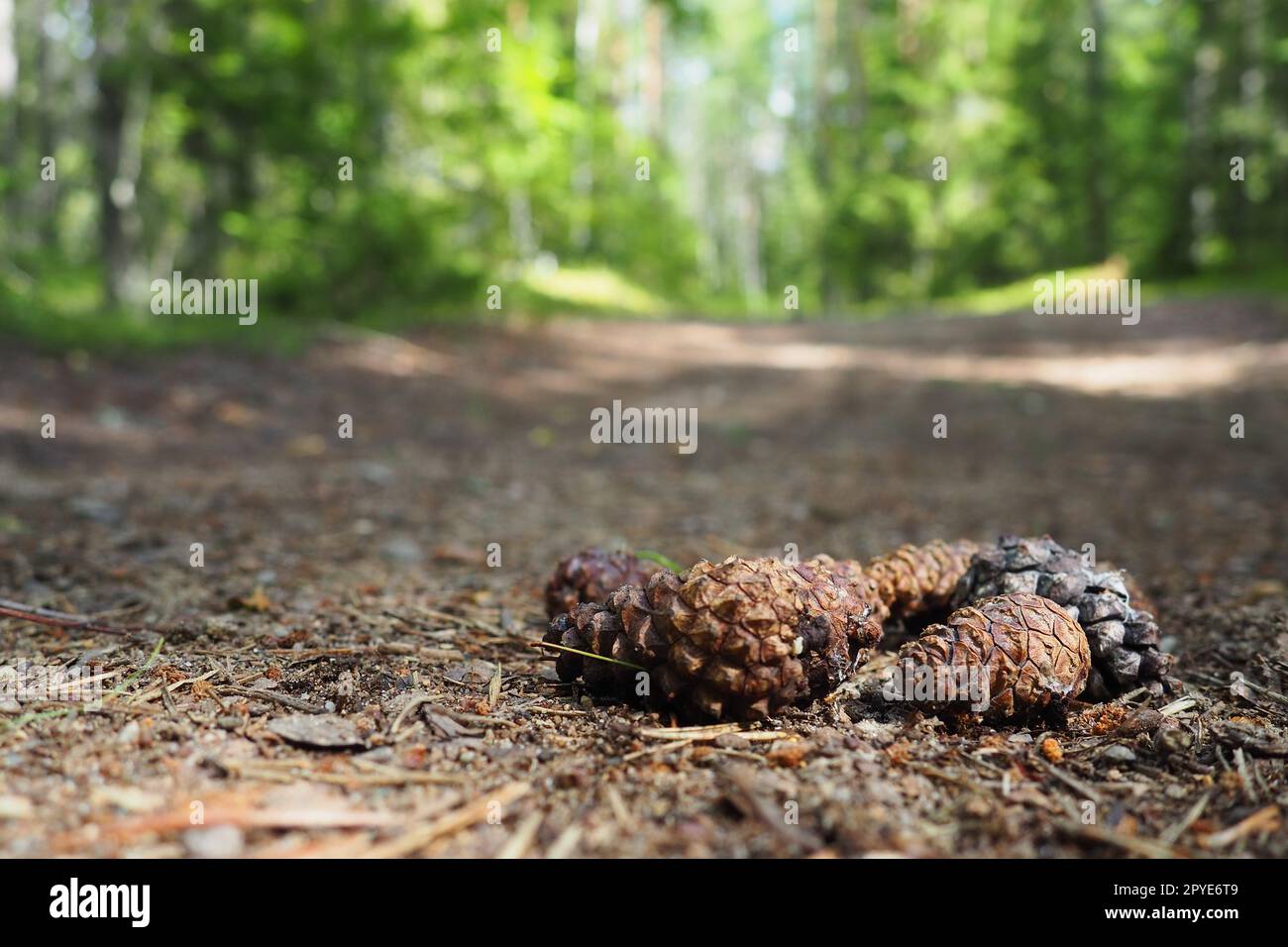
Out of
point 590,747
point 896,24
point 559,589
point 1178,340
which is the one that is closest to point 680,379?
point 1178,340

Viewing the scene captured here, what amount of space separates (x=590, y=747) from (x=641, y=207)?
78.3ft

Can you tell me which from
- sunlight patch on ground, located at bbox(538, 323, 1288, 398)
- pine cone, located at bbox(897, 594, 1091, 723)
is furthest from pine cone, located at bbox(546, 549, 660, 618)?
sunlight patch on ground, located at bbox(538, 323, 1288, 398)

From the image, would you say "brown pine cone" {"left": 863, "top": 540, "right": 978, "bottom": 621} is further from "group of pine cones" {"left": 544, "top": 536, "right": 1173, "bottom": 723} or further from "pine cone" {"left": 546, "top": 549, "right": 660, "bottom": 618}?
"pine cone" {"left": 546, "top": 549, "right": 660, "bottom": 618}

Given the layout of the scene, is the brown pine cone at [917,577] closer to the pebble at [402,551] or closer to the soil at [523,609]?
the soil at [523,609]

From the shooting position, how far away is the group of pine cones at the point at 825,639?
1.59 m

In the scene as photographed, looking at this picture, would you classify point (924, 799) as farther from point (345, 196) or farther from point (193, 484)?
point (345, 196)

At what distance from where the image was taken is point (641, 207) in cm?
2395

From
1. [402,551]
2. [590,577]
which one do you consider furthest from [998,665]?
[402,551]

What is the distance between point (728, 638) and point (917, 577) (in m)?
0.72

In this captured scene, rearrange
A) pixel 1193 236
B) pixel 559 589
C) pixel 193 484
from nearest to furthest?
pixel 559 589 < pixel 193 484 < pixel 1193 236

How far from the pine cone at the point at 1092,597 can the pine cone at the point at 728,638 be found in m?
0.40

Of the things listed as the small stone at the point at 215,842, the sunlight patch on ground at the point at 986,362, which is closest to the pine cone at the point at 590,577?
the small stone at the point at 215,842

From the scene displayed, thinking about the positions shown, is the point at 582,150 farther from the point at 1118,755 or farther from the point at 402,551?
the point at 1118,755

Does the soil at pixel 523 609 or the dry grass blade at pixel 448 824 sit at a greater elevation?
the soil at pixel 523 609
